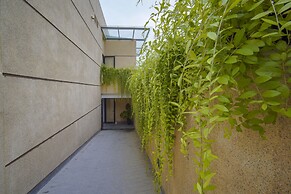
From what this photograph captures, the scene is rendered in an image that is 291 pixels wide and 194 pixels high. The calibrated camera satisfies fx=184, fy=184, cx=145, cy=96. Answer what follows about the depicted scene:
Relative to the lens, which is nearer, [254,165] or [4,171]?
[254,165]

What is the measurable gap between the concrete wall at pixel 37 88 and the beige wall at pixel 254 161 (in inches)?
79.3

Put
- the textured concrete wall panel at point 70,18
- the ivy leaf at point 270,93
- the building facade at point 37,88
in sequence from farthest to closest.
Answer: the textured concrete wall panel at point 70,18 → the building facade at point 37,88 → the ivy leaf at point 270,93

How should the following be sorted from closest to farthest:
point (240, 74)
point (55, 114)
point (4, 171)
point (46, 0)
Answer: point (240, 74) → point (4, 171) → point (46, 0) → point (55, 114)

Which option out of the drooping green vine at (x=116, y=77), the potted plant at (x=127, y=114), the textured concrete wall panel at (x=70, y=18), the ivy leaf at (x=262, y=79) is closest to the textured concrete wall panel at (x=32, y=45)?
the textured concrete wall panel at (x=70, y=18)

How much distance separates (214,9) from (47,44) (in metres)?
2.85

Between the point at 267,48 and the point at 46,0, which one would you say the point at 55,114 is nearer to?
the point at 46,0

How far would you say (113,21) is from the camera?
8227 millimetres

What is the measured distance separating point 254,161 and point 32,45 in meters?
2.70

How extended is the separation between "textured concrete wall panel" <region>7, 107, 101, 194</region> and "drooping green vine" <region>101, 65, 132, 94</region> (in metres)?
3.25

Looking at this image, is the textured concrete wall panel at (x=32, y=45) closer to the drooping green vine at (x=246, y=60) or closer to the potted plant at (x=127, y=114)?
the drooping green vine at (x=246, y=60)

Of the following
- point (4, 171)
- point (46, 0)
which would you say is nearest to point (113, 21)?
point (46, 0)

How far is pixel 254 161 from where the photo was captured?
689 millimetres

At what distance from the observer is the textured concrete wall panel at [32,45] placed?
1938 mm

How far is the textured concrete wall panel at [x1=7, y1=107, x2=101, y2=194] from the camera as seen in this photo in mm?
2051
